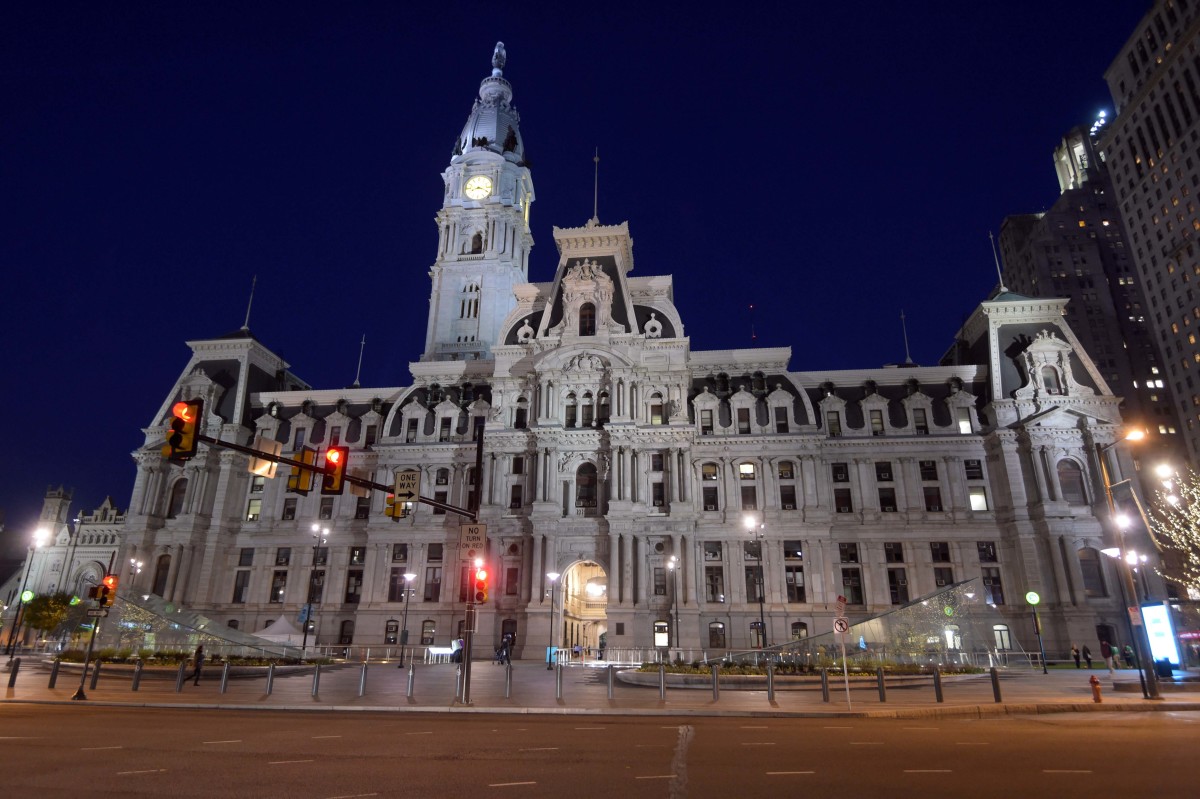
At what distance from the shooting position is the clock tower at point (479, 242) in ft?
299

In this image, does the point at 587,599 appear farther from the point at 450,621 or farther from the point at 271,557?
the point at 271,557

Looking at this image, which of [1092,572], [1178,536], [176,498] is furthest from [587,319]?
[1178,536]

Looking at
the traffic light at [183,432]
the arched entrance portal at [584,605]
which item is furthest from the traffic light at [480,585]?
the arched entrance portal at [584,605]

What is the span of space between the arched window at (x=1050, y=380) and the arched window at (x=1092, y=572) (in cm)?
1273

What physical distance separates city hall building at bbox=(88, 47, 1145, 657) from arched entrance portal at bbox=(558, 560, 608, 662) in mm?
301

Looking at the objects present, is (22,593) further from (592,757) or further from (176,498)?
(592,757)

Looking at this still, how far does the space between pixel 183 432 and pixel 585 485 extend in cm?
4330

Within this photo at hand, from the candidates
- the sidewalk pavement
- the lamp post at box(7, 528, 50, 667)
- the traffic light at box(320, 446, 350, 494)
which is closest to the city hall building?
the lamp post at box(7, 528, 50, 667)

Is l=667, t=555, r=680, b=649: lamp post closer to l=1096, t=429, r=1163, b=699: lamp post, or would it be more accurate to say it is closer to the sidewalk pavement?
the sidewalk pavement

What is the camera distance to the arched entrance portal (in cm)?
5728

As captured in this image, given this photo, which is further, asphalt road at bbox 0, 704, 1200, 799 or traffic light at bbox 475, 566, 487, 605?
traffic light at bbox 475, 566, 487, 605

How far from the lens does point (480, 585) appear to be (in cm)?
2355

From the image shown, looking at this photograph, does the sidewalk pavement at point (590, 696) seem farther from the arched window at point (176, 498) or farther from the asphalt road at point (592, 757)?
the arched window at point (176, 498)

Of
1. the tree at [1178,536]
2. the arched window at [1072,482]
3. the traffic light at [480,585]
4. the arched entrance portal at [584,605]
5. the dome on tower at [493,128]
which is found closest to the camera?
the traffic light at [480,585]
